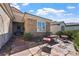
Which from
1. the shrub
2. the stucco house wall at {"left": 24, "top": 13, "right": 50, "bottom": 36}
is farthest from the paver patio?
A: the stucco house wall at {"left": 24, "top": 13, "right": 50, "bottom": 36}

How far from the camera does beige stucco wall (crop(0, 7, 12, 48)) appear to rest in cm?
300

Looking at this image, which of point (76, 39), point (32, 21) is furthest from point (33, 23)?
point (76, 39)

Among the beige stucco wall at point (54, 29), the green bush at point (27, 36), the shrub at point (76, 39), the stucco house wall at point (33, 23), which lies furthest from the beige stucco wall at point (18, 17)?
the shrub at point (76, 39)

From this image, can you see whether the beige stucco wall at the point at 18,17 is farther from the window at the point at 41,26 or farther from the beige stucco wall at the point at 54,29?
the beige stucco wall at the point at 54,29

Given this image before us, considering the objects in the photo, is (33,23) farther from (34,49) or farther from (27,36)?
(34,49)

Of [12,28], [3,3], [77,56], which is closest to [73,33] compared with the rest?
[77,56]

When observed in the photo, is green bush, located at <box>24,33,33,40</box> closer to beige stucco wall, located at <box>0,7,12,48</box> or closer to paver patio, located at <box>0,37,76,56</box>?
paver patio, located at <box>0,37,76,56</box>

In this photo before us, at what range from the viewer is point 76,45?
3074 millimetres

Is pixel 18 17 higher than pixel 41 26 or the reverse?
higher

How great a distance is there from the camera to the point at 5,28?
3080mm

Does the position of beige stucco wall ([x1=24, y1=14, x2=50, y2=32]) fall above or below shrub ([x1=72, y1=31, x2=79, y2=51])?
above

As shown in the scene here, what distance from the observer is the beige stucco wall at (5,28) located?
3004mm

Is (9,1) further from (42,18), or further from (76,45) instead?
(76,45)

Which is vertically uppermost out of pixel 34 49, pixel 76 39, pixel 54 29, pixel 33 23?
pixel 33 23
